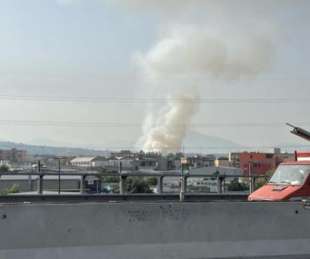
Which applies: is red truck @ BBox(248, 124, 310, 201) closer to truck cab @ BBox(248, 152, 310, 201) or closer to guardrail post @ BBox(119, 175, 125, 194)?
truck cab @ BBox(248, 152, 310, 201)

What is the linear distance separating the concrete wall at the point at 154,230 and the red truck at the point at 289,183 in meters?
5.99

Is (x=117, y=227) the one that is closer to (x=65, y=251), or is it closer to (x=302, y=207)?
(x=65, y=251)

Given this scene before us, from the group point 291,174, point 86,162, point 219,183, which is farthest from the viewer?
point 86,162

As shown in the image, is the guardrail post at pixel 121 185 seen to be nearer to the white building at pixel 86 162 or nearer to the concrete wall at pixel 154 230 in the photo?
the concrete wall at pixel 154 230

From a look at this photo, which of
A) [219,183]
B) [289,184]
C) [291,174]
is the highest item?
[291,174]

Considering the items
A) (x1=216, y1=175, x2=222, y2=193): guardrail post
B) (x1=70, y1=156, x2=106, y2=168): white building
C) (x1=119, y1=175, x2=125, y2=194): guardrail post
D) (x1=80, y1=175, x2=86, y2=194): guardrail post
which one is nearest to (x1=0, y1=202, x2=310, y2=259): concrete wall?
(x1=119, y1=175, x2=125, y2=194): guardrail post

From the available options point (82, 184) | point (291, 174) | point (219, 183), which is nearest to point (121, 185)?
point (82, 184)

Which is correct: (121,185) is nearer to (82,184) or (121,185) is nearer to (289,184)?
(82,184)

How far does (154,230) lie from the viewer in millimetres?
7156

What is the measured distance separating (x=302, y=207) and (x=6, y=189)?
17012 mm

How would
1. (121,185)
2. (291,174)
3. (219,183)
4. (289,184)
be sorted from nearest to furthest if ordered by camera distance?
(289,184) < (291,174) < (121,185) < (219,183)

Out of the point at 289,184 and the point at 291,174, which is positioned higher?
the point at 291,174

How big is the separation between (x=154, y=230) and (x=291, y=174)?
27.0 feet

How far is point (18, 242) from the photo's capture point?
659cm
